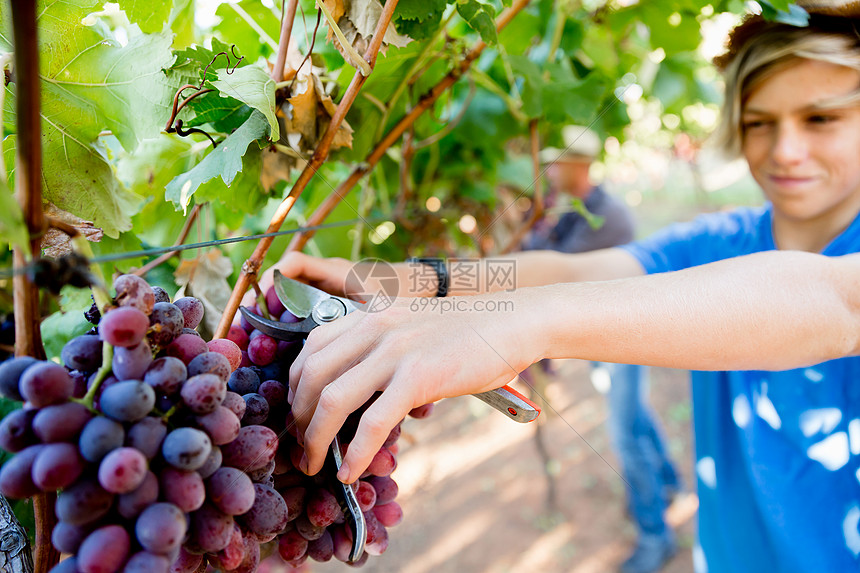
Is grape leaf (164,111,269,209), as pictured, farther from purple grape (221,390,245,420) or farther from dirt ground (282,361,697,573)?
dirt ground (282,361,697,573)

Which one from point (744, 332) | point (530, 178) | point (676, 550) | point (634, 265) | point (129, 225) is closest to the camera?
point (744, 332)

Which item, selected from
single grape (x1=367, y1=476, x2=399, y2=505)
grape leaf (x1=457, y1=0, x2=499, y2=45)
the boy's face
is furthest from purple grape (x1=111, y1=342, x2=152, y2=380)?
the boy's face

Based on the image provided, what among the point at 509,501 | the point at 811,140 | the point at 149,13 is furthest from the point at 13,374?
the point at 509,501

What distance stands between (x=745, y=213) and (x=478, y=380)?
4.03 feet

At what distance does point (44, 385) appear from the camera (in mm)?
386

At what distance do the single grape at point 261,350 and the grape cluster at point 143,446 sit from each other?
0.07 meters

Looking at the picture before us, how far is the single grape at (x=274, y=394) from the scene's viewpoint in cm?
55

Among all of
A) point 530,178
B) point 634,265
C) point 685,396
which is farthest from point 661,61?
point 685,396

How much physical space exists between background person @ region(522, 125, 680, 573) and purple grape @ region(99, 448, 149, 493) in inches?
80.0

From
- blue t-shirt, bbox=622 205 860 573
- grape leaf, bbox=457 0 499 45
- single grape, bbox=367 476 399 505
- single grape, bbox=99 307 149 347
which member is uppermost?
grape leaf, bbox=457 0 499 45

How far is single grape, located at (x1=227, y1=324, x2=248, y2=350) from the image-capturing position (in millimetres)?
636

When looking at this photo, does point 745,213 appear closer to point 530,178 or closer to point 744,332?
point 530,178

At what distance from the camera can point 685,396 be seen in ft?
13.5

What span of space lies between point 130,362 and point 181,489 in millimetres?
106
